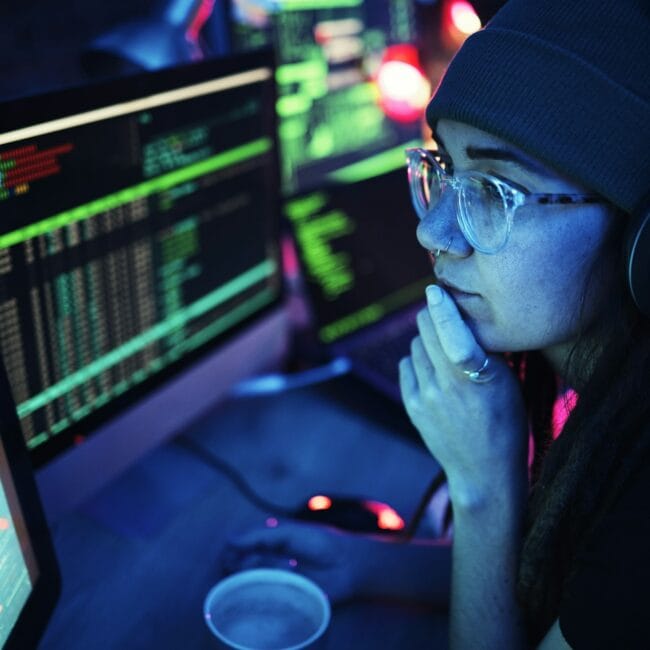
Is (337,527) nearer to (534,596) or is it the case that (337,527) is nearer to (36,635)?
(534,596)

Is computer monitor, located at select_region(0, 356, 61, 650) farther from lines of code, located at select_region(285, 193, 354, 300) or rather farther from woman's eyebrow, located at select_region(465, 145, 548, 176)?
lines of code, located at select_region(285, 193, 354, 300)

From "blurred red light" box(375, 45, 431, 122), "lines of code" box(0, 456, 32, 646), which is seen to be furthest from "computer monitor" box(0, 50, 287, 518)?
"blurred red light" box(375, 45, 431, 122)

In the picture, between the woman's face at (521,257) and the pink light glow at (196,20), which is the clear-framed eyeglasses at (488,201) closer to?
the woman's face at (521,257)

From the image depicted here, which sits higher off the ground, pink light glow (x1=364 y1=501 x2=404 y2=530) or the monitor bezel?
the monitor bezel

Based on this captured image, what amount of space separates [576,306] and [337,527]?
429 mm

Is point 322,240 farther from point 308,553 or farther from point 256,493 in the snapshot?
point 308,553

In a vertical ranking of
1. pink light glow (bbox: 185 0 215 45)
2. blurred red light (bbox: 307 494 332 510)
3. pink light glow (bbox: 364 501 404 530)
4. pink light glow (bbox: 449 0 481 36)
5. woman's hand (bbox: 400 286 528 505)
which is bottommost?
pink light glow (bbox: 364 501 404 530)

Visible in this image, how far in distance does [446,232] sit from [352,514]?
41 cm

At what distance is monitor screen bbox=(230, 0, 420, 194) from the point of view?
1.47 metres

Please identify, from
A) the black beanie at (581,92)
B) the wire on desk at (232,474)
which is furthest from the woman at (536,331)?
the wire on desk at (232,474)

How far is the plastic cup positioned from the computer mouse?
22 cm

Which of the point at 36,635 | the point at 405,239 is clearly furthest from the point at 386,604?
the point at 405,239

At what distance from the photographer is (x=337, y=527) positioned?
106 cm

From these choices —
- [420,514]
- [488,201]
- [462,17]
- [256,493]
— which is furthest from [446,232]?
[462,17]
